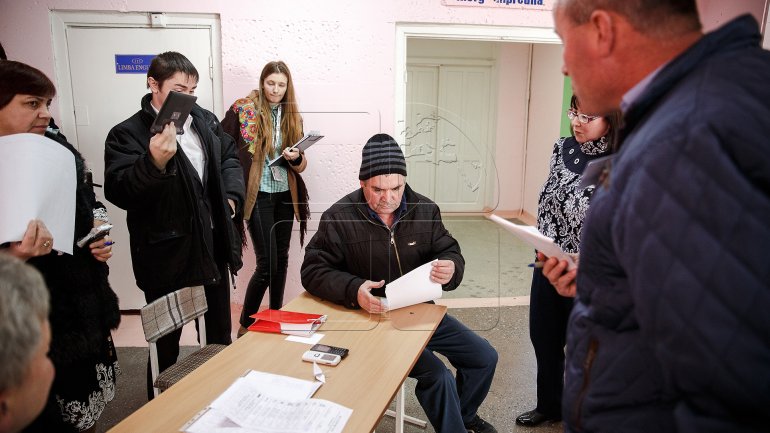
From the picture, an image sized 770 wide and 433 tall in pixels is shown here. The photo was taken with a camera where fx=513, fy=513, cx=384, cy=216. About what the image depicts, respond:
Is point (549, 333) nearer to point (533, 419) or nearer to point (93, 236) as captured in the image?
point (533, 419)

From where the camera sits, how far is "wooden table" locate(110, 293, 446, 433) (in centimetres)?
133

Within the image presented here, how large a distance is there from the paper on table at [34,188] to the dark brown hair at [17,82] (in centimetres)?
19

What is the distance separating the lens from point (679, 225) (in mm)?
694

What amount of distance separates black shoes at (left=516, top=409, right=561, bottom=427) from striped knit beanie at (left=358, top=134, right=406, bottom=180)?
1.37m

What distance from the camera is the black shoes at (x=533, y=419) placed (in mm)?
2504

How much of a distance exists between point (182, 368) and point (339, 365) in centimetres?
87

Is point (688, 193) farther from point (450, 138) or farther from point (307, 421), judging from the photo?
point (450, 138)

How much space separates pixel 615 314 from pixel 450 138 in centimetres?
151

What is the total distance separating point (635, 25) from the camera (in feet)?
2.72

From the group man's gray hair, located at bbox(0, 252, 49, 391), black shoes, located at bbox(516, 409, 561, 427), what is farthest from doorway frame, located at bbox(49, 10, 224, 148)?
man's gray hair, located at bbox(0, 252, 49, 391)

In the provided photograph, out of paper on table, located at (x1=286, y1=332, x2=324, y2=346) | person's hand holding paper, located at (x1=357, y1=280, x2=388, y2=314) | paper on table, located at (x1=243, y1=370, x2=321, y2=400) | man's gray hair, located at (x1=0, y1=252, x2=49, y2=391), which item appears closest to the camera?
man's gray hair, located at (x1=0, y1=252, x2=49, y2=391)

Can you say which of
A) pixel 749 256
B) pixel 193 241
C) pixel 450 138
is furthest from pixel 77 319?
pixel 749 256

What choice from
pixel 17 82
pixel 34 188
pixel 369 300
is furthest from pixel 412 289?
pixel 17 82

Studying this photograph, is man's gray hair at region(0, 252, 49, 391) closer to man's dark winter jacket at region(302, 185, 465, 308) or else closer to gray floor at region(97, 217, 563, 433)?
man's dark winter jacket at region(302, 185, 465, 308)
